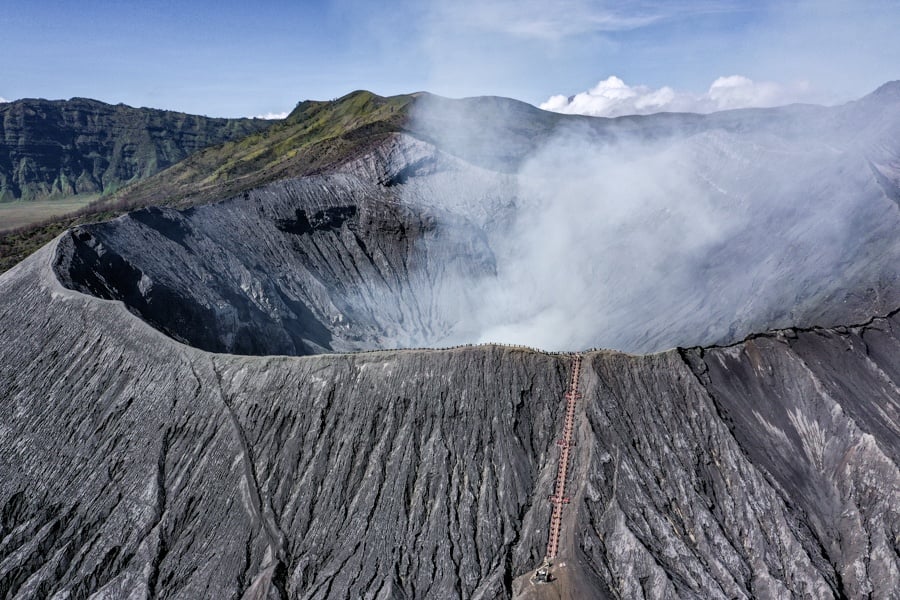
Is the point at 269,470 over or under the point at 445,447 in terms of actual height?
under

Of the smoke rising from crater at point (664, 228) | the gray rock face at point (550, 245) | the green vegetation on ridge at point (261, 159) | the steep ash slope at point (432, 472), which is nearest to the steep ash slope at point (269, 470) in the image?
the steep ash slope at point (432, 472)

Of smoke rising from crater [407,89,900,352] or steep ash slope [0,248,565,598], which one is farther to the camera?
smoke rising from crater [407,89,900,352]

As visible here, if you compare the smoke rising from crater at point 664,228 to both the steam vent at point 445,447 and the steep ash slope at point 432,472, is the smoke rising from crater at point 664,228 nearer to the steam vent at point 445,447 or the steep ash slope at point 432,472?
the steam vent at point 445,447

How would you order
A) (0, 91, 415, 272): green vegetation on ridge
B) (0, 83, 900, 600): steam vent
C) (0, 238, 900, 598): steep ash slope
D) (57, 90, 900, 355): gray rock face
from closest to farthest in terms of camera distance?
1. (0, 238, 900, 598): steep ash slope
2. (0, 83, 900, 600): steam vent
3. (57, 90, 900, 355): gray rock face
4. (0, 91, 415, 272): green vegetation on ridge

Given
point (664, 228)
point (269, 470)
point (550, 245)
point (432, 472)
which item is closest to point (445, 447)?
point (432, 472)

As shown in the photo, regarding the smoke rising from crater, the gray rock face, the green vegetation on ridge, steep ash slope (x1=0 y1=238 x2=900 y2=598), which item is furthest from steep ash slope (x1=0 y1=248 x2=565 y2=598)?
the green vegetation on ridge

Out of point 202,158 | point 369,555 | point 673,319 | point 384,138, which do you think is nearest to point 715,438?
point 369,555

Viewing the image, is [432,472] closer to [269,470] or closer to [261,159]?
[269,470]

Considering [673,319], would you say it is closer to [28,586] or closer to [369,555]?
[369,555]

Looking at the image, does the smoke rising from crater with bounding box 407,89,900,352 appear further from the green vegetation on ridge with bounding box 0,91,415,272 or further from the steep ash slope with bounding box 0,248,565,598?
the steep ash slope with bounding box 0,248,565,598
